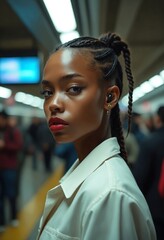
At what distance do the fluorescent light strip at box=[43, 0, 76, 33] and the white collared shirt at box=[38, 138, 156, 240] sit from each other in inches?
84.3

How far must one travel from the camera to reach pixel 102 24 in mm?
4992

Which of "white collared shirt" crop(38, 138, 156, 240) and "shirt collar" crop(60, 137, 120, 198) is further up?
"shirt collar" crop(60, 137, 120, 198)

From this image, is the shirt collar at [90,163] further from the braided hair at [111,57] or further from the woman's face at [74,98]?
the braided hair at [111,57]

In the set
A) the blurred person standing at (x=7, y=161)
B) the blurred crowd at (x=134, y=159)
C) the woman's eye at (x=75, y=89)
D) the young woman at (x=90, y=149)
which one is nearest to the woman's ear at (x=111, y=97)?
the young woman at (x=90, y=149)

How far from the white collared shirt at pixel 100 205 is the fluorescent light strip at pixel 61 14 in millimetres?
2141

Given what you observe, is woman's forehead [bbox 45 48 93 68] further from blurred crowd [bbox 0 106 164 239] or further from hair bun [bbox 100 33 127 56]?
blurred crowd [bbox 0 106 164 239]

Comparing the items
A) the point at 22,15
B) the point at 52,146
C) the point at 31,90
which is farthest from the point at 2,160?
the point at 31,90

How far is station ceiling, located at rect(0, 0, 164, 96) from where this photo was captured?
3556 mm

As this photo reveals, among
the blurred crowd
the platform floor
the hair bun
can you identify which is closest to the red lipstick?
the hair bun

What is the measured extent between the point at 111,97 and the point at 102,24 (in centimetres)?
398

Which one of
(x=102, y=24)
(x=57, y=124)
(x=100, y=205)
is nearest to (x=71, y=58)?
(x=57, y=124)

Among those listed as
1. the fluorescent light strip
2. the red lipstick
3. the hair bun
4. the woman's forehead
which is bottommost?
the red lipstick

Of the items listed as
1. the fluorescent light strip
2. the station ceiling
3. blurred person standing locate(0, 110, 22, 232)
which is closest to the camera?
the fluorescent light strip

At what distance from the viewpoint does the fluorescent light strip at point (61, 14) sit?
3055mm
